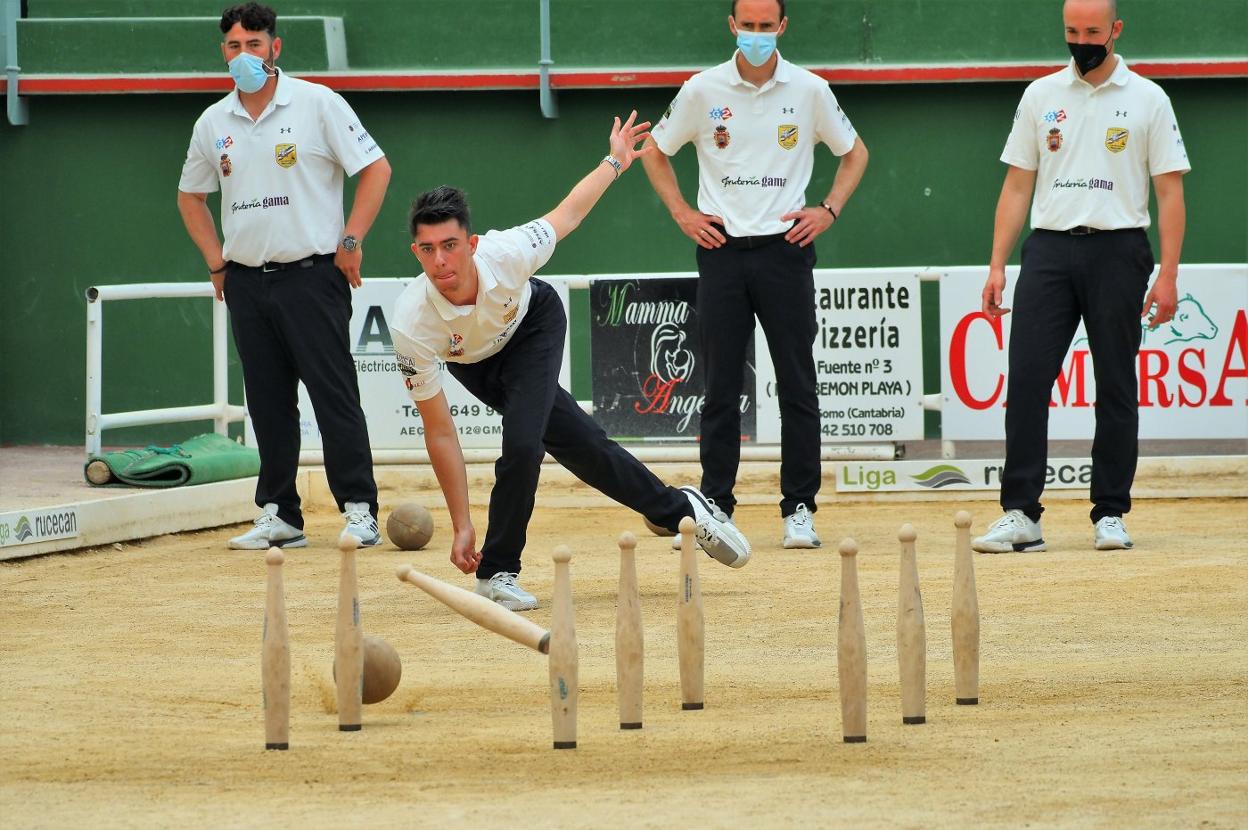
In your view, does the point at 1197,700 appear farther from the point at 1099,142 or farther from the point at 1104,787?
the point at 1099,142

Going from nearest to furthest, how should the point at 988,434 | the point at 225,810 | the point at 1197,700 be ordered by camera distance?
the point at 225,810 → the point at 1197,700 → the point at 988,434

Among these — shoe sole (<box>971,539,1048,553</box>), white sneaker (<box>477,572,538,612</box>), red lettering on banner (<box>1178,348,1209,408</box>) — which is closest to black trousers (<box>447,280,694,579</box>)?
white sneaker (<box>477,572,538,612</box>)

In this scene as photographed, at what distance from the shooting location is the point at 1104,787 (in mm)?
4301

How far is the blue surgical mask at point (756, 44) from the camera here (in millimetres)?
8594

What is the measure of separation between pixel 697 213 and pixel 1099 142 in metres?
1.89

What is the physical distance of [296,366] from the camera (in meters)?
8.77

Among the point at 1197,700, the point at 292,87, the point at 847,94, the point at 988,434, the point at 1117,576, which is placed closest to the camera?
the point at 1197,700

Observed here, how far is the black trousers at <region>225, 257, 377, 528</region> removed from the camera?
864cm

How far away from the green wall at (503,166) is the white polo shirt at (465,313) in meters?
6.26

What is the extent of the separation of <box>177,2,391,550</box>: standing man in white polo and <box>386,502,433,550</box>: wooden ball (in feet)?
0.43

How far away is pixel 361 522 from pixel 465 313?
2.40m

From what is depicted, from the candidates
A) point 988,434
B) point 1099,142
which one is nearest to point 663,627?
point 1099,142

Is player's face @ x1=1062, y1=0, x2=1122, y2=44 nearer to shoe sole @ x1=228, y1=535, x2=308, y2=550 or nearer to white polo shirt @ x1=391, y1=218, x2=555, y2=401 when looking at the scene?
white polo shirt @ x1=391, y1=218, x2=555, y2=401

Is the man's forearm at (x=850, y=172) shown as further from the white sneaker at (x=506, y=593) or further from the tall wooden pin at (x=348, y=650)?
the tall wooden pin at (x=348, y=650)
